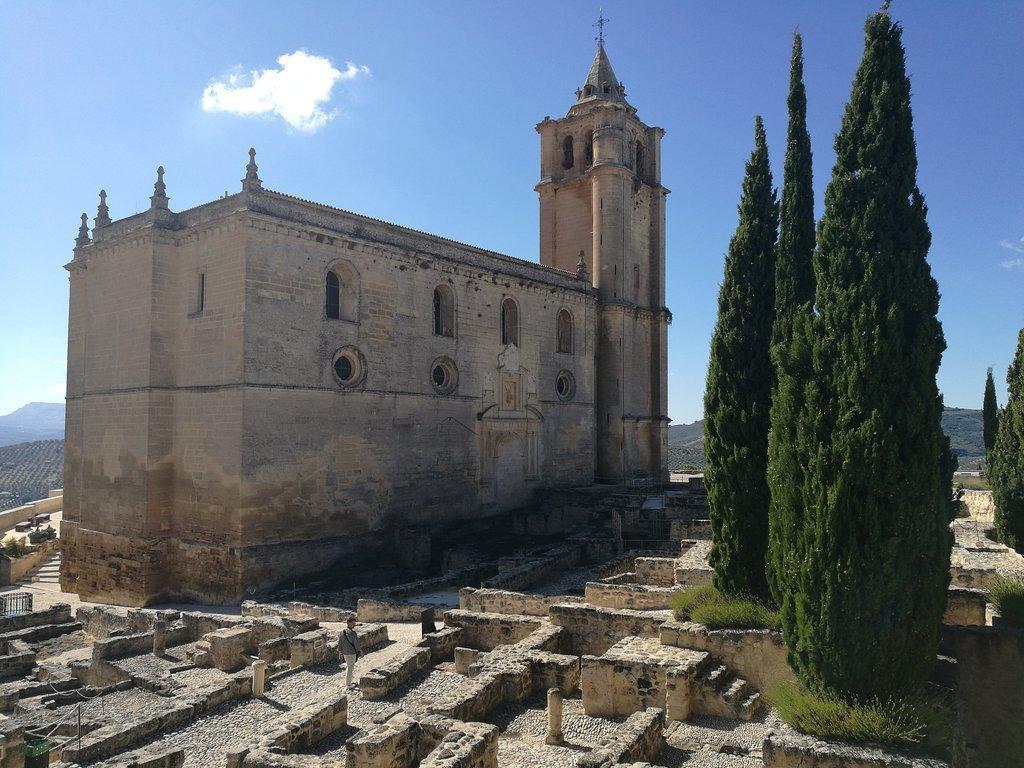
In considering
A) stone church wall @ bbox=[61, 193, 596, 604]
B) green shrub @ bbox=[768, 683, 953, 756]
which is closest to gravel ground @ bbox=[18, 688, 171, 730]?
stone church wall @ bbox=[61, 193, 596, 604]

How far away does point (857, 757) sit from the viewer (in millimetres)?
6434

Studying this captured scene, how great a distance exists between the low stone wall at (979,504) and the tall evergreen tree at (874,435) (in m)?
17.7

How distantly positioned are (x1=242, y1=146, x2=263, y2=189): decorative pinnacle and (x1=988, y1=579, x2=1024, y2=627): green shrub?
17552 mm

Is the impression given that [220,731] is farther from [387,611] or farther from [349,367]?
[349,367]

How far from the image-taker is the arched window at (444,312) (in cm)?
2319

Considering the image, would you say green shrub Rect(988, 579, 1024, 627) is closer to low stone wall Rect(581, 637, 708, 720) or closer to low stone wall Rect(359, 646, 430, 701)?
low stone wall Rect(581, 637, 708, 720)

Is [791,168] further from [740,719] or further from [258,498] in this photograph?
[258,498]

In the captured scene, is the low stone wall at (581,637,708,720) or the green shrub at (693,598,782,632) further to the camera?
the green shrub at (693,598,782,632)

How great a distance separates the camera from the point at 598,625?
11.2 m

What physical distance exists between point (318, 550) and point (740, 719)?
12863mm

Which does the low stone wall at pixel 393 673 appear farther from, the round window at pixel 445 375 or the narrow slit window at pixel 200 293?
the round window at pixel 445 375

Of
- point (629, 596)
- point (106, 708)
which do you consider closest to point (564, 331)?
point (629, 596)

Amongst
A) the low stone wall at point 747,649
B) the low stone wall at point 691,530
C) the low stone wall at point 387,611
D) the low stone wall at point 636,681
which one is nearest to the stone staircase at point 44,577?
the low stone wall at point 387,611

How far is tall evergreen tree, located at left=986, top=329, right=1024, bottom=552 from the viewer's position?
47.4ft
